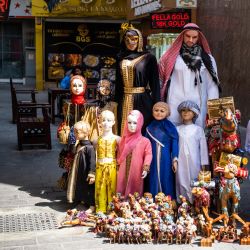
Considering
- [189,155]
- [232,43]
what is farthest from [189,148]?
[232,43]

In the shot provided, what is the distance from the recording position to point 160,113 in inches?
239

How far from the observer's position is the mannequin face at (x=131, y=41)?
6406mm

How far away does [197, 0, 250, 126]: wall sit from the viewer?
38.3 feet

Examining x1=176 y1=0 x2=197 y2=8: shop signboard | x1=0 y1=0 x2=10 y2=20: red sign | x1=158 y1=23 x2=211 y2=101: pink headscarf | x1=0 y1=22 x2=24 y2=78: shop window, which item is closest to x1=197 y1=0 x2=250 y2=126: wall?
x1=176 y1=0 x2=197 y2=8: shop signboard

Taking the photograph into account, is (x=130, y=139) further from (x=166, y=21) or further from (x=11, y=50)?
(x=11, y=50)

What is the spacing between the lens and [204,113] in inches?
258

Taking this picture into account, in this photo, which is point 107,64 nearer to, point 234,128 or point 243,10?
point 243,10

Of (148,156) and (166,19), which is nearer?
(148,156)

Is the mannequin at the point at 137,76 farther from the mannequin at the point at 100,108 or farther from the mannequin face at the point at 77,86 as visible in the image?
the mannequin face at the point at 77,86

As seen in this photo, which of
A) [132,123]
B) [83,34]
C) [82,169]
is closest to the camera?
[132,123]

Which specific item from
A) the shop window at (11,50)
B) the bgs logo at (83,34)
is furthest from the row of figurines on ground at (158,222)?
the shop window at (11,50)

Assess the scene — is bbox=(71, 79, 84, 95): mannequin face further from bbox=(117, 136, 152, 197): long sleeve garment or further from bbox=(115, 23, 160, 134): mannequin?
bbox=(117, 136, 152, 197): long sleeve garment

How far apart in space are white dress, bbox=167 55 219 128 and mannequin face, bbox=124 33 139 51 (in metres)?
0.55

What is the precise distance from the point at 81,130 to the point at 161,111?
0.97 meters
